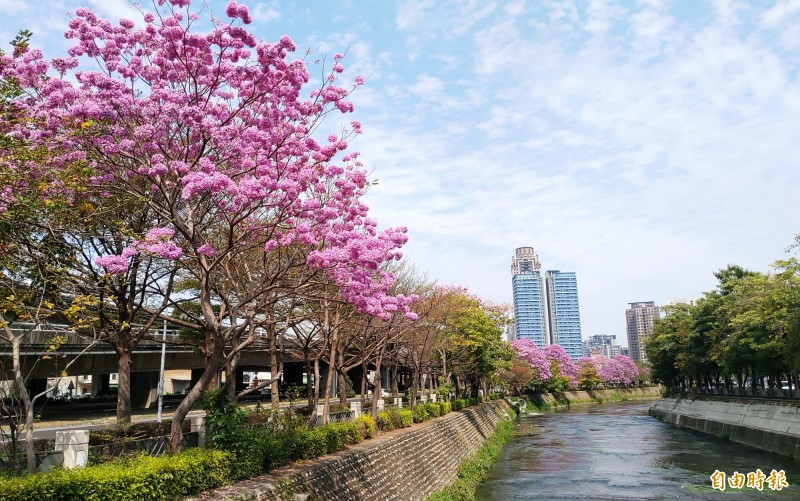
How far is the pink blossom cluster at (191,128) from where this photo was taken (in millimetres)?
12617

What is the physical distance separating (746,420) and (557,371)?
193ft

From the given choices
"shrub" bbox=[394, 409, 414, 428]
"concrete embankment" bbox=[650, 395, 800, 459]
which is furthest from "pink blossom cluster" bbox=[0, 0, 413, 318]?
"concrete embankment" bbox=[650, 395, 800, 459]

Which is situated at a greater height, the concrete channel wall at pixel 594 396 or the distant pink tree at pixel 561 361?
the distant pink tree at pixel 561 361

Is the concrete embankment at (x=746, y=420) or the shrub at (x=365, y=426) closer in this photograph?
the shrub at (x=365, y=426)

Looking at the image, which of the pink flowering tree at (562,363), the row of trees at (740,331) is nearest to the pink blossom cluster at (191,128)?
the row of trees at (740,331)

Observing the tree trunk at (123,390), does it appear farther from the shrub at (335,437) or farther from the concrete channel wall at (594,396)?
the concrete channel wall at (594,396)

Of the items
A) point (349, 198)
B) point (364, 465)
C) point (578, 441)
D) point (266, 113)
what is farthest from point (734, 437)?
point (266, 113)

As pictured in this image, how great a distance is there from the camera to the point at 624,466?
3419cm

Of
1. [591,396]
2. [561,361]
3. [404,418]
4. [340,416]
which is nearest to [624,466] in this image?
[404,418]

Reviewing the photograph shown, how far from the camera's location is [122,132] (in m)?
13.2

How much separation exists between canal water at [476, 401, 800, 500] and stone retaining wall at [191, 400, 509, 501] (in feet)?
8.76

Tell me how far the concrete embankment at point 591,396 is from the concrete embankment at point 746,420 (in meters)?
33.3

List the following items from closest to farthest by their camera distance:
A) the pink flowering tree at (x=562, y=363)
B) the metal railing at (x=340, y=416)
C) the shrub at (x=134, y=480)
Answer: the shrub at (x=134, y=480), the metal railing at (x=340, y=416), the pink flowering tree at (x=562, y=363)

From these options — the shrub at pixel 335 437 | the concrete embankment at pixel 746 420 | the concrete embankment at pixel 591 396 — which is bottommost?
the concrete embankment at pixel 591 396
